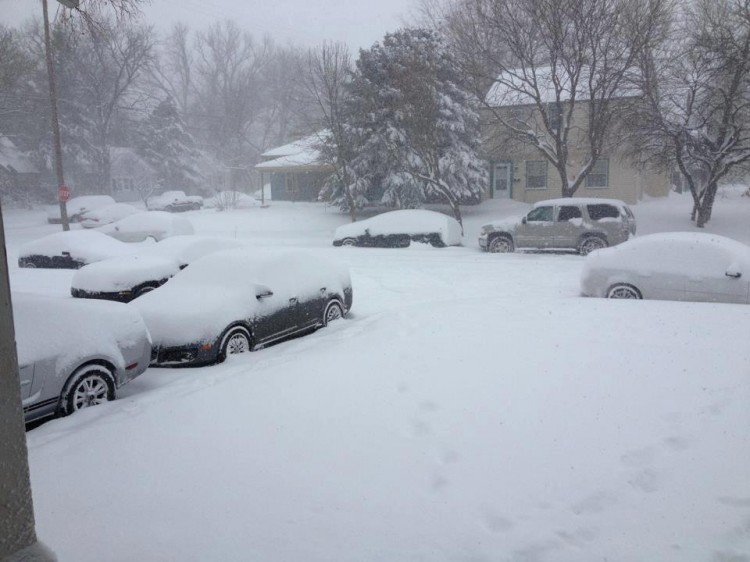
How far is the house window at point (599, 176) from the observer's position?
31766 millimetres

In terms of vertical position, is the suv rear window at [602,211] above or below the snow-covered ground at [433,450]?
above

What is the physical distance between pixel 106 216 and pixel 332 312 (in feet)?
85.7

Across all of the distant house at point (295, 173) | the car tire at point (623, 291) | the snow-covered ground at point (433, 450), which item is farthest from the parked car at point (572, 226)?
the distant house at point (295, 173)

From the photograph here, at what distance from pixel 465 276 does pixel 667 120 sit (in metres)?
15.0

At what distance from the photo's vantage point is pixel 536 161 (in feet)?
108

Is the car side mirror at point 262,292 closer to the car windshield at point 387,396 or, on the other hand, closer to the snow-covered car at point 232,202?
the car windshield at point 387,396

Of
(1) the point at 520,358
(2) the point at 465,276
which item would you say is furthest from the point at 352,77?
(1) the point at 520,358

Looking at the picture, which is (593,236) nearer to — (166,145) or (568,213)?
(568,213)

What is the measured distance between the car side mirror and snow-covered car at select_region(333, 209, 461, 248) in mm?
12598

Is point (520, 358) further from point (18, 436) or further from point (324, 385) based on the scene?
point (18, 436)

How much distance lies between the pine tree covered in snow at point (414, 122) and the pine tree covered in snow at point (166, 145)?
27482 mm

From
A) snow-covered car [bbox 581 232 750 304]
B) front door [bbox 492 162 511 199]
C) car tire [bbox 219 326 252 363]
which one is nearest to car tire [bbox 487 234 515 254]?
snow-covered car [bbox 581 232 750 304]

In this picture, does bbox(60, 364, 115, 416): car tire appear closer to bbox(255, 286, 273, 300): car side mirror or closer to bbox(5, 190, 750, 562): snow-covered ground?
bbox(5, 190, 750, 562): snow-covered ground

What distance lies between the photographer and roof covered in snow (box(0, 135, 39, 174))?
40106 millimetres
